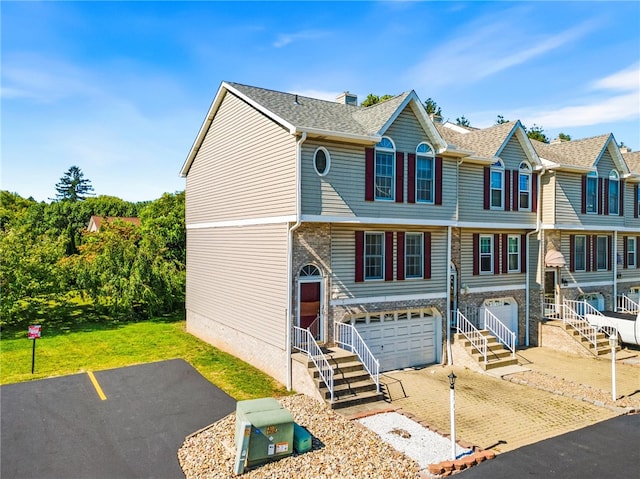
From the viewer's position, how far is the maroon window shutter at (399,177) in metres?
16.0

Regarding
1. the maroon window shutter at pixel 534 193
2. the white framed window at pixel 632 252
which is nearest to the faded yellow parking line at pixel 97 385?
the maroon window shutter at pixel 534 193

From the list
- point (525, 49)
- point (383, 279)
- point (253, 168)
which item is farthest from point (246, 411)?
point (525, 49)

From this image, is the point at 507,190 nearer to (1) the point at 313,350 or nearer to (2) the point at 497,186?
(2) the point at 497,186

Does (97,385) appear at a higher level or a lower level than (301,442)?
lower

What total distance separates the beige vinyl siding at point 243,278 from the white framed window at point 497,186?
397 inches

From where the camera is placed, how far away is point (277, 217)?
1473 centimetres

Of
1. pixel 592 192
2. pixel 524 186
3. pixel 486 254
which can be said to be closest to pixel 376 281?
pixel 486 254

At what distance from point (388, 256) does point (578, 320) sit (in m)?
10.3

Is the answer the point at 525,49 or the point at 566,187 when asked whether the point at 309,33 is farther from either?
the point at 566,187

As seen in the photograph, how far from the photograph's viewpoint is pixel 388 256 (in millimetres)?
16219

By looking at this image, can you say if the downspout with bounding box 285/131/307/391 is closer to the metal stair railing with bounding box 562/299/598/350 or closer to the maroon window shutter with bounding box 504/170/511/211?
the maroon window shutter with bounding box 504/170/511/211

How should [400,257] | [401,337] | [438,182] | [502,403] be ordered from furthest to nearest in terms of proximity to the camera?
[438,182] < [401,337] < [400,257] < [502,403]

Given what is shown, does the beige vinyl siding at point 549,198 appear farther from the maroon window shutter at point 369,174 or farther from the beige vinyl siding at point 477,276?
the maroon window shutter at point 369,174

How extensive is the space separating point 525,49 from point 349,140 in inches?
253
